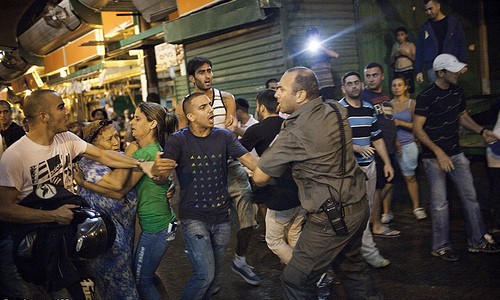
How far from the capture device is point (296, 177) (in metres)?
3.79

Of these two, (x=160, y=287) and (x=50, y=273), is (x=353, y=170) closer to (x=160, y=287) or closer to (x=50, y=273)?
(x=160, y=287)

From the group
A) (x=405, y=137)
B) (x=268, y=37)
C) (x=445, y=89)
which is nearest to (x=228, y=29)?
(x=268, y=37)

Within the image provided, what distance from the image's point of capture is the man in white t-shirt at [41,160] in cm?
348

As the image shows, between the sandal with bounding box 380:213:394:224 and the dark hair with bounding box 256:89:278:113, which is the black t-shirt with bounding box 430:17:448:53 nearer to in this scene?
the sandal with bounding box 380:213:394:224

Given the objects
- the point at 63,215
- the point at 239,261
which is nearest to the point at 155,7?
the point at 239,261

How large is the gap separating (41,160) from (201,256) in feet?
4.74

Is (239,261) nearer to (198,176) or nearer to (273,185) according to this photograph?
(273,185)

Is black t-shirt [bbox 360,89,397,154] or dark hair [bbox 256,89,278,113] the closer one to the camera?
dark hair [bbox 256,89,278,113]

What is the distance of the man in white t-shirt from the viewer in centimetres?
348

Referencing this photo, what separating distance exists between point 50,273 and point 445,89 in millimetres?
4356

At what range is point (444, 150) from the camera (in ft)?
18.1

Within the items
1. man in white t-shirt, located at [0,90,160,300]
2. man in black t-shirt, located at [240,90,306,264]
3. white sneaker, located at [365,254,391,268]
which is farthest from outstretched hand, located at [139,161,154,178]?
white sneaker, located at [365,254,391,268]

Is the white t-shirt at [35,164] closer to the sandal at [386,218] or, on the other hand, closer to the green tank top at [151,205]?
the green tank top at [151,205]

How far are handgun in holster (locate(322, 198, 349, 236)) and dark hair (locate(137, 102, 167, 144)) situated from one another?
5.45 feet
